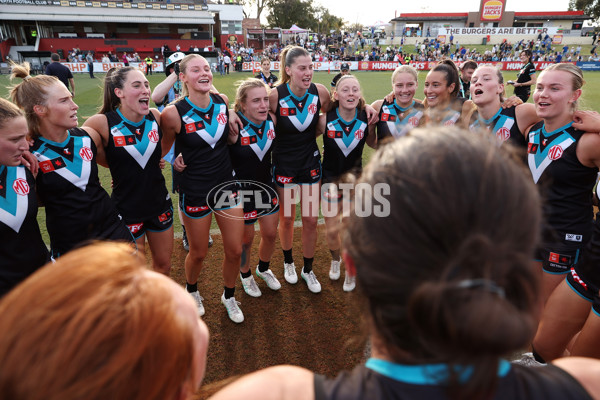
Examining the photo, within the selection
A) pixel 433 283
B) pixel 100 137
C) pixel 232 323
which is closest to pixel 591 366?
pixel 433 283

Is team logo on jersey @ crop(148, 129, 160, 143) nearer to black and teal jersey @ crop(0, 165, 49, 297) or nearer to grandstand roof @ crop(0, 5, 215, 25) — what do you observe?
black and teal jersey @ crop(0, 165, 49, 297)

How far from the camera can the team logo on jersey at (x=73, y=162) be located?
254 cm

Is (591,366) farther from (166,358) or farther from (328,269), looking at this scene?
(328,269)

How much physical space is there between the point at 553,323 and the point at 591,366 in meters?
2.00

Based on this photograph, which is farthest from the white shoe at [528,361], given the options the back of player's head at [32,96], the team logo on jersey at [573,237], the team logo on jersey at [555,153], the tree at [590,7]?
the tree at [590,7]

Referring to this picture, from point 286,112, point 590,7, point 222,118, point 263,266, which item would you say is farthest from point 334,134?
point 590,7

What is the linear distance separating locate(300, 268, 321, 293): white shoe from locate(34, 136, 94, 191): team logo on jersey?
2437 millimetres

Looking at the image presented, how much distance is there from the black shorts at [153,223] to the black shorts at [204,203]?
15 cm

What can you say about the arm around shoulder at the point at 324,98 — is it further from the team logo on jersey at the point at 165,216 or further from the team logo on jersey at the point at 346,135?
the team logo on jersey at the point at 165,216

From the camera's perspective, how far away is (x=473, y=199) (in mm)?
724

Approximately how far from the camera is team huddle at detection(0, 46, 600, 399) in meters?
0.73

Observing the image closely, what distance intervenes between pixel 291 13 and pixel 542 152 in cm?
6603

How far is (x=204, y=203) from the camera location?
3.32 meters

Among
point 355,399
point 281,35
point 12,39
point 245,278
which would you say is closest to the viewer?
point 355,399
